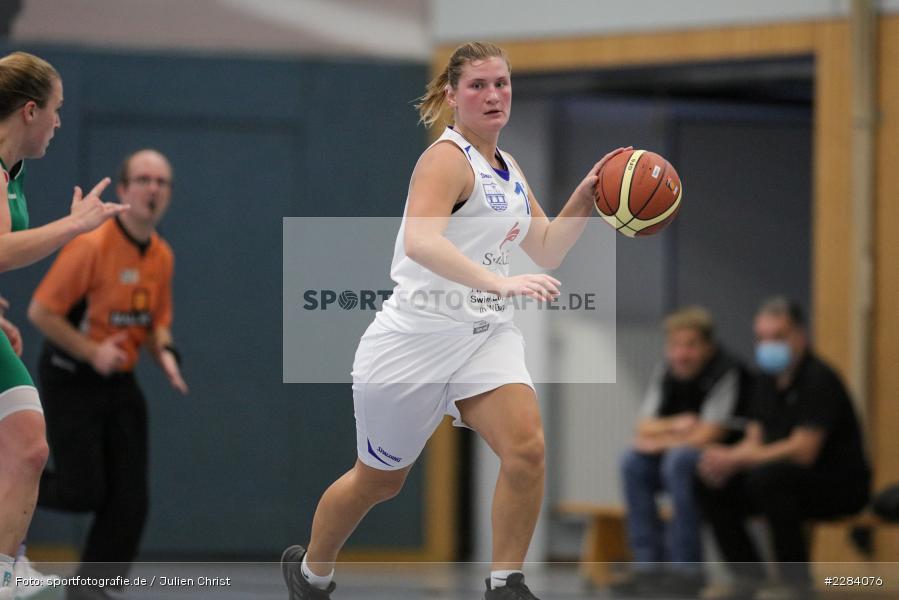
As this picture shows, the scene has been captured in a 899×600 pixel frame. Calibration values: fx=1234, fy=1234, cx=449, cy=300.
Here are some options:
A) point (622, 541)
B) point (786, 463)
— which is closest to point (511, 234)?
point (786, 463)

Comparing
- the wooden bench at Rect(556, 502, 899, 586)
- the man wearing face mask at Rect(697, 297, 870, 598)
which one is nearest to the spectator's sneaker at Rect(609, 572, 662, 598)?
the wooden bench at Rect(556, 502, 899, 586)

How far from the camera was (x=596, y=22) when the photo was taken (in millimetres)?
7379

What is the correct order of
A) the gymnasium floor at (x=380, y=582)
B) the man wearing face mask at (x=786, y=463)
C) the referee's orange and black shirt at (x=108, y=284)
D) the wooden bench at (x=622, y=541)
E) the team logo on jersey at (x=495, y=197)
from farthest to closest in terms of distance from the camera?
1. the wooden bench at (x=622, y=541)
2. the man wearing face mask at (x=786, y=463)
3. the referee's orange and black shirt at (x=108, y=284)
4. the gymnasium floor at (x=380, y=582)
5. the team logo on jersey at (x=495, y=197)

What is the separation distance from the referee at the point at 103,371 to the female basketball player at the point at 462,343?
1328 mm

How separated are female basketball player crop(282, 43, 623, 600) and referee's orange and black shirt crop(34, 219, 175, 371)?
153 centimetres

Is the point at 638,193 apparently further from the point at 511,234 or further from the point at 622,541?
the point at 622,541

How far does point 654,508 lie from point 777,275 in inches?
108

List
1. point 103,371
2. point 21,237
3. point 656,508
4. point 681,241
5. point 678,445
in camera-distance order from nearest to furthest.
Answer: point 21,237 → point 103,371 → point 678,445 → point 656,508 → point 681,241

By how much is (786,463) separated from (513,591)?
3.02 metres

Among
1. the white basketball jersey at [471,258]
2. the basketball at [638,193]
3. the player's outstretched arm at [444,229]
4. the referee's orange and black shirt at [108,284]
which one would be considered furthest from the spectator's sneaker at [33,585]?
the basketball at [638,193]

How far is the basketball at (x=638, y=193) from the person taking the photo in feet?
12.4

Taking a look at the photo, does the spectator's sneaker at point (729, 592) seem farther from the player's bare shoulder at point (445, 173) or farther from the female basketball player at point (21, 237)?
the female basketball player at point (21, 237)

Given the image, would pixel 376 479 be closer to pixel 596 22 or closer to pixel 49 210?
pixel 49 210

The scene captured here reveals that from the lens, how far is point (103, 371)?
15.7ft
